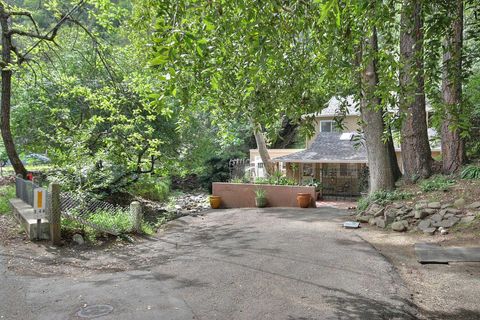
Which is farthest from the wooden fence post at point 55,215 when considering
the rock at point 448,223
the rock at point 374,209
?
the rock at point 448,223

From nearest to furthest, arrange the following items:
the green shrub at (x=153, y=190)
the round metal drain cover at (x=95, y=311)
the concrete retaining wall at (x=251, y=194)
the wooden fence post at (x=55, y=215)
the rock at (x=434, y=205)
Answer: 1. the round metal drain cover at (x=95, y=311)
2. the wooden fence post at (x=55, y=215)
3. the rock at (x=434, y=205)
4. the concrete retaining wall at (x=251, y=194)
5. the green shrub at (x=153, y=190)

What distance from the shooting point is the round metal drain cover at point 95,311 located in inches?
178

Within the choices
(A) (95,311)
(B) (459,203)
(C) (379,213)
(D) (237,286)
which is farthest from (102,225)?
(B) (459,203)

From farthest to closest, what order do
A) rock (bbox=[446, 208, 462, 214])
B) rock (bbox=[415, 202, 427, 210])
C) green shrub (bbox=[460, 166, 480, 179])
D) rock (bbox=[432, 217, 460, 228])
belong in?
green shrub (bbox=[460, 166, 480, 179]) → rock (bbox=[415, 202, 427, 210]) → rock (bbox=[446, 208, 462, 214]) → rock (bbox=[432, 217, 460, 228])

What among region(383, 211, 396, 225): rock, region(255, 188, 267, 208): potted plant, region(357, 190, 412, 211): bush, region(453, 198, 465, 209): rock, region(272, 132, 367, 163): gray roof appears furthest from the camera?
region(272, 132, 367, 163): gray roof

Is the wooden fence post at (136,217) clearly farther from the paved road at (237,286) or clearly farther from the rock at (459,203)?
the rock at (459,203)

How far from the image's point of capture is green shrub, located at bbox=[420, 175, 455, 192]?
11208 mm

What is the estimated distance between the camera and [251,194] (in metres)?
17.4

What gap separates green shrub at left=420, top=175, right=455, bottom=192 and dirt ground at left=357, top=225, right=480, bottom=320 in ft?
Answer: 8.59

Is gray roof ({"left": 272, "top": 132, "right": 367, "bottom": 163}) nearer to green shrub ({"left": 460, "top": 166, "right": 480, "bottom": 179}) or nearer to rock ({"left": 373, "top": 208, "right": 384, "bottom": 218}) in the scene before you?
green shrub ({"left": 460, "top": 166, "right": 480, "bottom": 179})

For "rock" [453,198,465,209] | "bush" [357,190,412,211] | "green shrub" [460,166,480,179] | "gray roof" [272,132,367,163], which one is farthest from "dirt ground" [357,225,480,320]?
"gray roof" [272,132,367,163]

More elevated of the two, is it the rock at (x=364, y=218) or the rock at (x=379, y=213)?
the rock at (x=379, y=213)

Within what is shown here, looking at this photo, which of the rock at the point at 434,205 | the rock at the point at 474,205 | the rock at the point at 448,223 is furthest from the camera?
the rock at the point at 434,205

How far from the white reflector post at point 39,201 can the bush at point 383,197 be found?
8867mm
